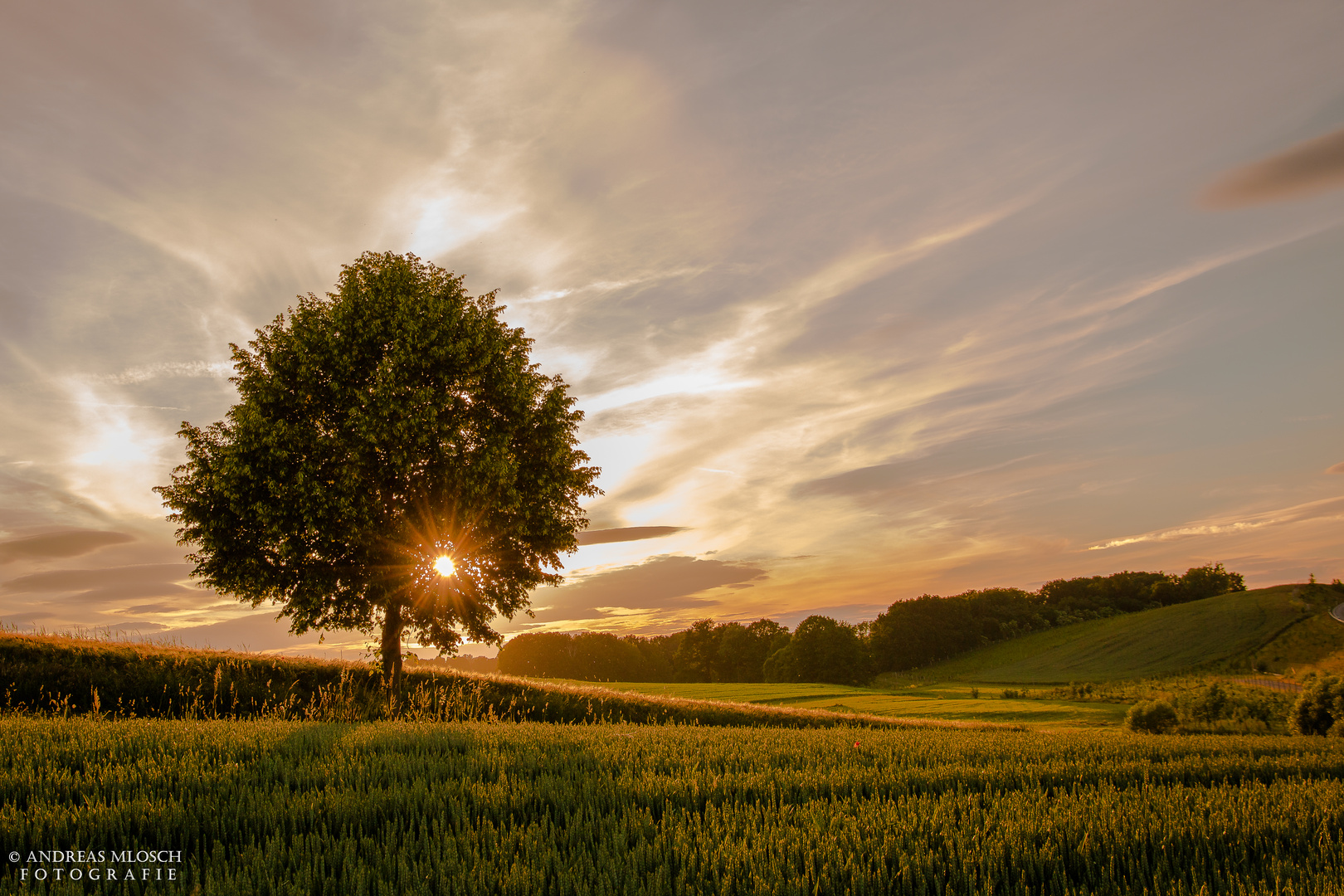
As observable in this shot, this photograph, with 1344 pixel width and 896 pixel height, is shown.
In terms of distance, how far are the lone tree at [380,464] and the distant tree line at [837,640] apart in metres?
78.4

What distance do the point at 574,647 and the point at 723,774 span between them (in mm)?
104263

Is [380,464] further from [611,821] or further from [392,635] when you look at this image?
[611,821]

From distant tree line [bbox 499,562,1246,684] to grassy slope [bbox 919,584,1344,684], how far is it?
7.52 metres

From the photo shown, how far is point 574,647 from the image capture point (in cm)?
10569

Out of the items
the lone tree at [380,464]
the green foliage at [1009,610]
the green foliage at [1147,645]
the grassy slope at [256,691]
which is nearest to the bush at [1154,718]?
the grassy slope at [256,691]

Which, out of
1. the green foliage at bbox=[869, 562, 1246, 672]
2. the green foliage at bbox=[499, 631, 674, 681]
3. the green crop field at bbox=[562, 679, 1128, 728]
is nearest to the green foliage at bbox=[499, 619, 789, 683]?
the green foliage at bbox=[499, 631, 674, 681]

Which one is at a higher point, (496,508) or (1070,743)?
(496,508)

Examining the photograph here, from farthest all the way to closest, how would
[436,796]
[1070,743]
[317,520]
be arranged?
[317,520]
[1070,743]
[436,796]

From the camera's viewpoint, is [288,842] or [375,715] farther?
[375,715]

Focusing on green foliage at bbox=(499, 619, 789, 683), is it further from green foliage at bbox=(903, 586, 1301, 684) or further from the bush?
the bush

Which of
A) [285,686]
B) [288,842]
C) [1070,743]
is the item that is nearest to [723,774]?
[288,842]

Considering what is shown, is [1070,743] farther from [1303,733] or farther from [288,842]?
[1303,733]

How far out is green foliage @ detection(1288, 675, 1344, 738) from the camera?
2209 cm

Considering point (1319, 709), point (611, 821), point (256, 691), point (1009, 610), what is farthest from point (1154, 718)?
point (1009, 610)
